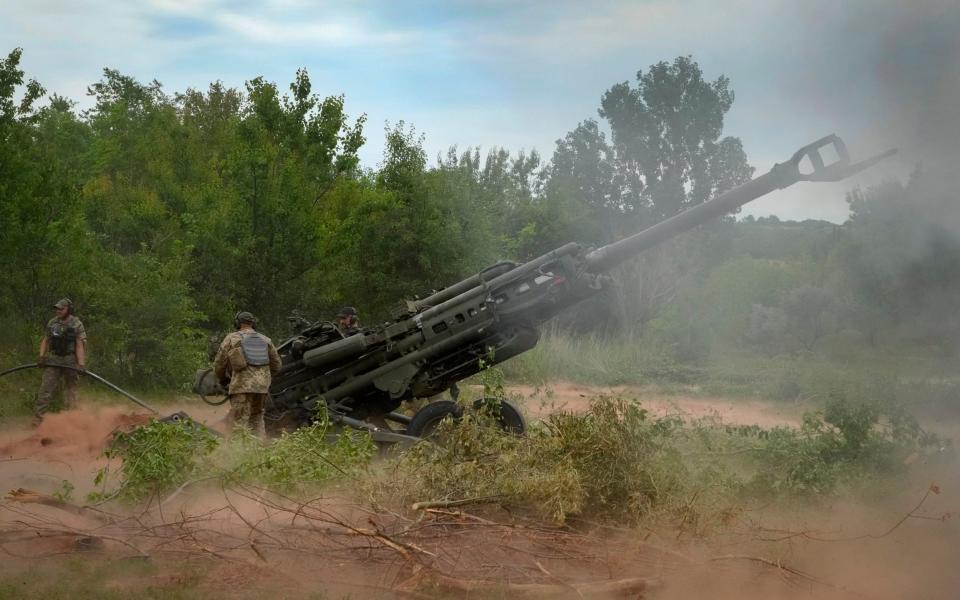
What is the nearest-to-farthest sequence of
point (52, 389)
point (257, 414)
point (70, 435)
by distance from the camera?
point (257, 414) → point (70, 435) → point (52, 389)

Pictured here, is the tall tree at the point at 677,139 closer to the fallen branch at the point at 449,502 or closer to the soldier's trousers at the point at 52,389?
the soldier's trousers at the point at 52,389

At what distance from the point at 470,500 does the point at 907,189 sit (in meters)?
5.68

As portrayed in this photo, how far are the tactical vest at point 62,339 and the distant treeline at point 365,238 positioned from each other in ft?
9.30

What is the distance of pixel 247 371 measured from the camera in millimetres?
11617

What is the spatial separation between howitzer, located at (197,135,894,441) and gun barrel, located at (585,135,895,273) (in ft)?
0.05

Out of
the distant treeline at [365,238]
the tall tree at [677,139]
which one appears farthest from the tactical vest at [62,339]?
the tall tree at [677,139]

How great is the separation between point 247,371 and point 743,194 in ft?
18.9

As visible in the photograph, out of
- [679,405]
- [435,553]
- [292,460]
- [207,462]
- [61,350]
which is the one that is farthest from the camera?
[679,405]

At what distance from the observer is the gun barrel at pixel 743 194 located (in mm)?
11023

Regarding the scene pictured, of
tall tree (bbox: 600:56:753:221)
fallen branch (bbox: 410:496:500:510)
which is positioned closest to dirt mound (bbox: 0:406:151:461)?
fallen branch (bbox: 410:496:500:510)

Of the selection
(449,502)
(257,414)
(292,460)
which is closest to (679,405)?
(257,414)

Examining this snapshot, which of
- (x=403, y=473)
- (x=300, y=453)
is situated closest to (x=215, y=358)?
(x=300, y=453)

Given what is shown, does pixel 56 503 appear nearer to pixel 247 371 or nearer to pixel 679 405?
pixel 247 371

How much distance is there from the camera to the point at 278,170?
2031 centimetres
